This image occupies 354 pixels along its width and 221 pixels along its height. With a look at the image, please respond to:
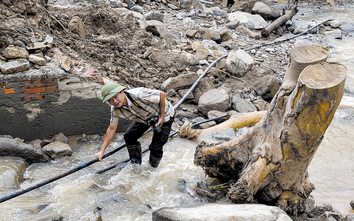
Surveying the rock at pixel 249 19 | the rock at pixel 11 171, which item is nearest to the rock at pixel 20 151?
the rock at pixel 11 171

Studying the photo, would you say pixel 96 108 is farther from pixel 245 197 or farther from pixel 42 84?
pixel 245 197

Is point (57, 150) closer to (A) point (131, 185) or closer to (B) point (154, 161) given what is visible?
(A) point (131, 185)

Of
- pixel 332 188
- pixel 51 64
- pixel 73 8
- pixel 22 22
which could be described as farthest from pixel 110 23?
pixel 332 188

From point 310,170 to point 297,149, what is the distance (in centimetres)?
233

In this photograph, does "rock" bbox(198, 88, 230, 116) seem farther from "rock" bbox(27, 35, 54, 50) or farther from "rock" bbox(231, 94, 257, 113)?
"rock" bbox(27, 35, 54, 50)

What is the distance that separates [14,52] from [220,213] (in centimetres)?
404

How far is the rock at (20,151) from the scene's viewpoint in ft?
17.2

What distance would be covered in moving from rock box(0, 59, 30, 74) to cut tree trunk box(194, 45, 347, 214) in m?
2.91

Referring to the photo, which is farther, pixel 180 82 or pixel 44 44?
pixel 180 82

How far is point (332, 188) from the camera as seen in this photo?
5.49 meters

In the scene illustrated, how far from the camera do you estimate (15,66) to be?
553cm

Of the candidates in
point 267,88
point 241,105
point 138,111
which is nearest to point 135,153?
point 138,111

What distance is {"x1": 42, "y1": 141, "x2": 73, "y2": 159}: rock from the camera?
553 centimetres

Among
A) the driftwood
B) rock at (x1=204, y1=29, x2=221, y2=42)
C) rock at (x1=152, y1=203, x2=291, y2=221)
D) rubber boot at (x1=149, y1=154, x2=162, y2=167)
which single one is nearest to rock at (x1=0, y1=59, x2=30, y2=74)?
rubber boot at (x1=149, y1=154, x2=162, y2=167)
